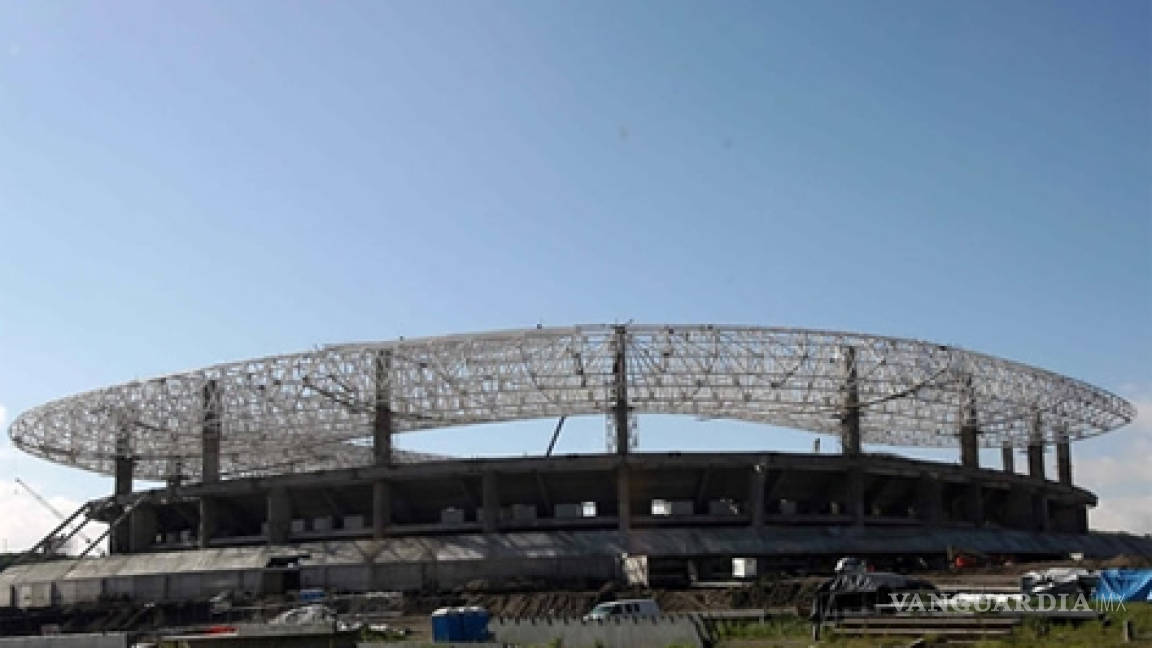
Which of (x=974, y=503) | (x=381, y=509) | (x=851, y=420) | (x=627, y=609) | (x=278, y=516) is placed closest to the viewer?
(x=627, y=609)

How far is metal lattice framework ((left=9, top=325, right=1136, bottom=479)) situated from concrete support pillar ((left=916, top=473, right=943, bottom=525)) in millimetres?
5032

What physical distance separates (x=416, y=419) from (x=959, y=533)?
112 feet

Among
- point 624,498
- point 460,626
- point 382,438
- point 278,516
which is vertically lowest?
point 460,626

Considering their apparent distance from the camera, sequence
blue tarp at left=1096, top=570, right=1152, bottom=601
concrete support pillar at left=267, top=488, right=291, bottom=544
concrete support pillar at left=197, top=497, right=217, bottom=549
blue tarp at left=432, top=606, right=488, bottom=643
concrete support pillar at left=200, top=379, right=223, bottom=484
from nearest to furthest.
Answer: blue tarp at left=1096, top=570, right=1152, bottom=601 < blue tarp at left=432, top=606, right=488, bottom=643 < concrete support pillar at left=267, top=488, right=291, bottom=544 < concrete support pillar at left=200, top=379, right=223, bottom=484 < concrete support pillar at left=197, top=497, right=217, bottom=549

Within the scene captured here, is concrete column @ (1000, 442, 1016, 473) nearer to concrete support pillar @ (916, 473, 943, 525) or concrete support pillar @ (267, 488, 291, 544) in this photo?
concrete support pillar @ (916, 473, 943, 525)

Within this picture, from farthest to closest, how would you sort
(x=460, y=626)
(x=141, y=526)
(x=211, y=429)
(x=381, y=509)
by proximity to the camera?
1. (x=141, y=526)
2. (x=211, y=429)
3. (x=381, y=509)
4. (x=460, y=626)

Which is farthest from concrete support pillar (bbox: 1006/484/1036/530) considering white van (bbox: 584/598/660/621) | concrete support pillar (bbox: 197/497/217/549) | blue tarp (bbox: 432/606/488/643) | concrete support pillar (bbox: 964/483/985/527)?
blue tarp (bbox: 432/606/488/643)

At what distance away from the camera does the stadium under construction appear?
2800 inches

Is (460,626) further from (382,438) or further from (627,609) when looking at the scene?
(382,438)

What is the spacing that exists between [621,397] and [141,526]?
35184 mm

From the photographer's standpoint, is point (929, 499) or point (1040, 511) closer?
point (929, 499)

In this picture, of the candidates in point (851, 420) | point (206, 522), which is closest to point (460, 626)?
point (851, 420)

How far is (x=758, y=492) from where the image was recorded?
74.0 meters

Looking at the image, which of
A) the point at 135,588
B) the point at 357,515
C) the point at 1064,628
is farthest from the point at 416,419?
the point at 1064,628
